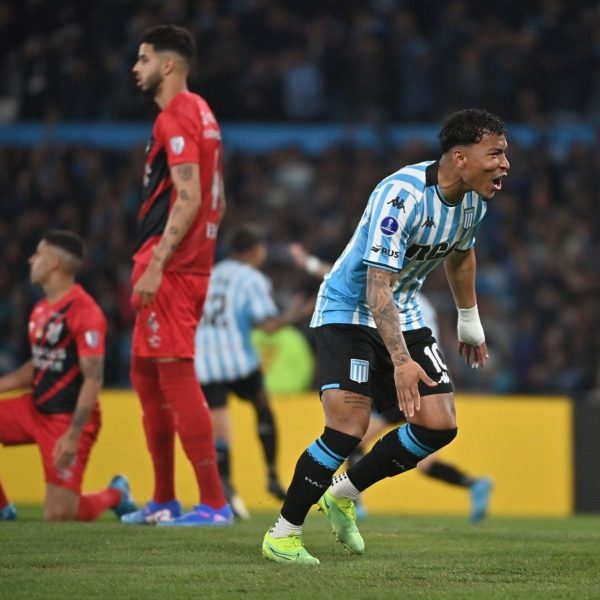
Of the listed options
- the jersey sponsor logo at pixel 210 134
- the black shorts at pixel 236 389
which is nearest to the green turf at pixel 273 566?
the jersey sponsor logo at pixel 210 134

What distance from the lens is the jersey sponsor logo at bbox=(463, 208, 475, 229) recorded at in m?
5.47

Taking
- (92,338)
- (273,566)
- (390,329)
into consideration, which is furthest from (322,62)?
(273,566)

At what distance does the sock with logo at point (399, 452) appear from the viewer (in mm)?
5371

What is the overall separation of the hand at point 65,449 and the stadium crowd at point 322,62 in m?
8.72

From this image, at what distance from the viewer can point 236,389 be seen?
376 inches

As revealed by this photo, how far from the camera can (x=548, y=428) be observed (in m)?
11.4

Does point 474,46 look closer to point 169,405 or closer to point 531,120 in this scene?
point 531,120

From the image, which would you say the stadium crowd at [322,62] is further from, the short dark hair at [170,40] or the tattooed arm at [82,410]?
the short dark hair at [170,40]

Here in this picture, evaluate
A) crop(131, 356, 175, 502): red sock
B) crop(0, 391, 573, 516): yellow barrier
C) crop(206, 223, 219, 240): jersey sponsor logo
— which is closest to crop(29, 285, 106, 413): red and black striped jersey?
crop(131, 356, 175, 502): red sock

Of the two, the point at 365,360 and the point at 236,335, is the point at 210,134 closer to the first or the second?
the point at 365,360

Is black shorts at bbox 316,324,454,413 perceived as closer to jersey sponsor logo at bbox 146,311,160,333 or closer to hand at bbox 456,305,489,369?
hand at bbox 456,305,489,369

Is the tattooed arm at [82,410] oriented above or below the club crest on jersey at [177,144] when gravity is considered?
below

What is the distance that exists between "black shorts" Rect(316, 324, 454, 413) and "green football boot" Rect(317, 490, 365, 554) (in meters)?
0.48

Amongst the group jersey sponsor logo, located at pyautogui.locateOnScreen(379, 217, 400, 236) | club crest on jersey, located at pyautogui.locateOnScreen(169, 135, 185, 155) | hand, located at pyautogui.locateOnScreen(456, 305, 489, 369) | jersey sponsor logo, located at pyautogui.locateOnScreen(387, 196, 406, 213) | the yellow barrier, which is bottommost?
the yellow barrier
